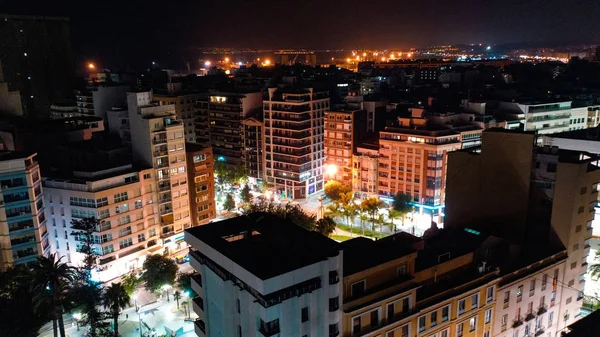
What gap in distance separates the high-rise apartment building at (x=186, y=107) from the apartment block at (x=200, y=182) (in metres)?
31.3

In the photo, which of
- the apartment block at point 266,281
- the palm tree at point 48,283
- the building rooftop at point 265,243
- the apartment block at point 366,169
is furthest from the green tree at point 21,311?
the apartment block at point 366,169

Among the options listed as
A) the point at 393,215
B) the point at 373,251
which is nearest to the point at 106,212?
the point at 373,251

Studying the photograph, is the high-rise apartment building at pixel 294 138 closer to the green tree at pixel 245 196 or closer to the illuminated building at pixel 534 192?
the green tree at pixel 245 196

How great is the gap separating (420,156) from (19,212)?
4816cm

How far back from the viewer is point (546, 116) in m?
81.8

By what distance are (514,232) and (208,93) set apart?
242ft

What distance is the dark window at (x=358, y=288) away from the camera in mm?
24125

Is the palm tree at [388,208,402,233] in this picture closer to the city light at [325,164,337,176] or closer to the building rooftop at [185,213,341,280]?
the city light at [325,164,337,176]

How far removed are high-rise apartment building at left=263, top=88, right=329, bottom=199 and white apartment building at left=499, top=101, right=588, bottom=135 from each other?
1196 inches

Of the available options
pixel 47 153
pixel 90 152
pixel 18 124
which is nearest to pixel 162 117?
pixel 90 152

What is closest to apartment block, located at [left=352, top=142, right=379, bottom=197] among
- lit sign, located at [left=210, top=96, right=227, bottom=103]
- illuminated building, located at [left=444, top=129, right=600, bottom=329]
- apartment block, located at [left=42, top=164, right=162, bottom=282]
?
lit sign, located at [left=210, top=96, right=227, bottom=103]

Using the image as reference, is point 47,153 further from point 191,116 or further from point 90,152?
point 191,116

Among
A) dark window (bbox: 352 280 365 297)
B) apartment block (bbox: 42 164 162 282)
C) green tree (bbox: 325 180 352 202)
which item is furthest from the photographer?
green tree (bbox: 325 180 352 202)

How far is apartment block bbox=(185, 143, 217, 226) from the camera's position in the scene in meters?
61.8
